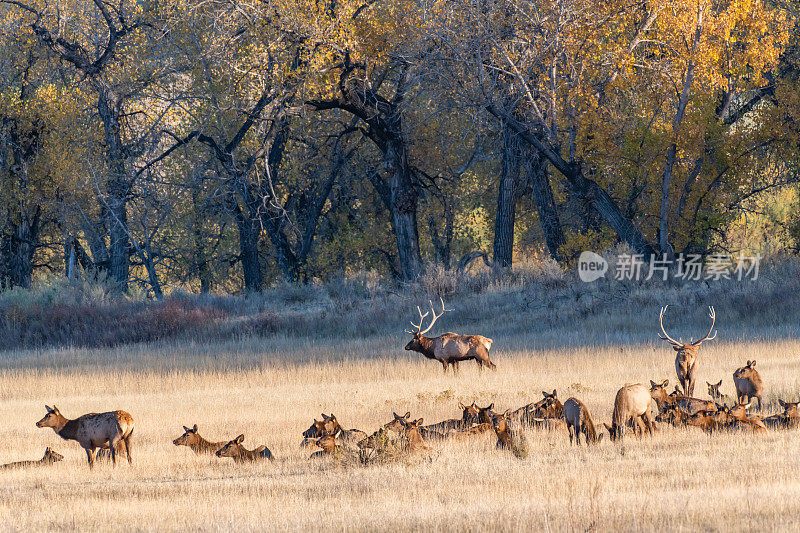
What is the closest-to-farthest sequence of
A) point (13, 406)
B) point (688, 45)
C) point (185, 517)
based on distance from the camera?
point (185, 517), point (13, 406), point (688, 45)

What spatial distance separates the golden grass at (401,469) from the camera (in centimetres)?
758

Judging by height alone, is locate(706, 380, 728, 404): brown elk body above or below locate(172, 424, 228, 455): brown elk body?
above

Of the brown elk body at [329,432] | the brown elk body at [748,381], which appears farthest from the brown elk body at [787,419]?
the brown elk body at [329,432]

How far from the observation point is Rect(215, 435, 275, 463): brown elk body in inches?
416

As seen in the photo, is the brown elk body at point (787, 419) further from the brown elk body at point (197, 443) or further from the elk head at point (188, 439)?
the elk head at point (188, 439)

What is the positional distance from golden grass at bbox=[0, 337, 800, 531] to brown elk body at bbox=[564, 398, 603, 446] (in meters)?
0.20

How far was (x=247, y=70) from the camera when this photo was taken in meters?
25.7

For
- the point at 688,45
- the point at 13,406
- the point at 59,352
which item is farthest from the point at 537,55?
the point at 13,406

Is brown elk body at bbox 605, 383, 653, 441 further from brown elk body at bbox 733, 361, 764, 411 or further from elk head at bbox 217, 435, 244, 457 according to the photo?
elk head at bbox 217, 435, 244, 457

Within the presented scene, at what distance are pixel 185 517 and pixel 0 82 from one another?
31.1 m

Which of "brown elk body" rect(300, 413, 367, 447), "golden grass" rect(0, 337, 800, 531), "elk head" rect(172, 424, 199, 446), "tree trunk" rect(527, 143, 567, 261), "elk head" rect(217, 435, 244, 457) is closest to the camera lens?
"golden grass" rect(0, 337, 800, 531)

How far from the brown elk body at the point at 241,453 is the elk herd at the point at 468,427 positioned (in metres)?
0.01

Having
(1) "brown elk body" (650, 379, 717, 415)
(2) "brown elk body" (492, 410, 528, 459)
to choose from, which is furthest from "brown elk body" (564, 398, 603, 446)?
(1) "brown elk body" (650, 379, 717, 415)

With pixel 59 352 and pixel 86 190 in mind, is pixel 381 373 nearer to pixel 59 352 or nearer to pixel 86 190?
pixel 59 352
